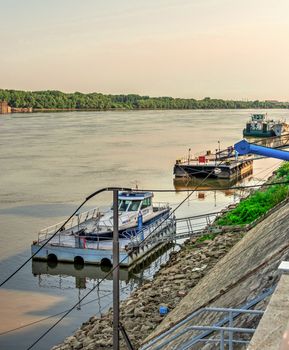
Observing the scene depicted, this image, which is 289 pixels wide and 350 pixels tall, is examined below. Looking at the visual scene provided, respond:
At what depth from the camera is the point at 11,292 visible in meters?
20.6

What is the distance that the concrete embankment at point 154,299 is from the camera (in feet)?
46.8

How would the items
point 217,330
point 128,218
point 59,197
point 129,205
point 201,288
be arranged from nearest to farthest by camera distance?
point 217,330
point 201,288
point 128,218
point 129,205
point 59,197

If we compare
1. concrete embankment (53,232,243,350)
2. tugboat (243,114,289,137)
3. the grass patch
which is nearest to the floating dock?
concrete embankment (53,232,243,350)

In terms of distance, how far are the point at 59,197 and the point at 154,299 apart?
74.3ft

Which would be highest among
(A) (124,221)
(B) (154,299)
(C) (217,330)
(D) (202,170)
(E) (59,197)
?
(C) (217,330)

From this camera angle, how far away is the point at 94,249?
22797mm

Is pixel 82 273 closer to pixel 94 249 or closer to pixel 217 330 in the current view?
pixel 94 249

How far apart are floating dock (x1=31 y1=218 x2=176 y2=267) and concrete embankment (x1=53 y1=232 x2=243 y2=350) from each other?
1.70 metres

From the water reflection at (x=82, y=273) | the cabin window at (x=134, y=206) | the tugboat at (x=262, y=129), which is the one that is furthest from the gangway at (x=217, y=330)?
the tugboat at (x=262, y=129)

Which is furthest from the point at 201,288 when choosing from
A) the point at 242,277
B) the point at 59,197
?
the point at 59,197

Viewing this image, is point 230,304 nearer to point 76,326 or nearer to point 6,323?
point 76,326

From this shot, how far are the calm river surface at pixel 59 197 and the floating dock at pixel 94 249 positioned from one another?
45 centimetres

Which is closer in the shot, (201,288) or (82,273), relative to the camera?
(201,288)

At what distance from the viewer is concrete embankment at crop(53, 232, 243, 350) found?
1427cm
